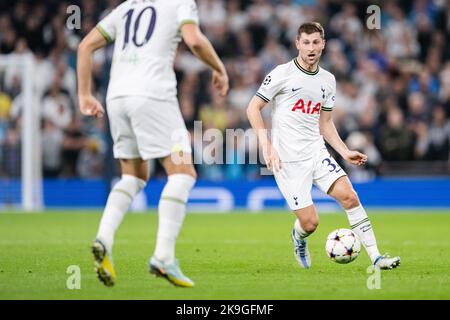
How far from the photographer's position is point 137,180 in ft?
25.0

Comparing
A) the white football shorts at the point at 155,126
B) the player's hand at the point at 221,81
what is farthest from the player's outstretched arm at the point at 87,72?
the player's hand at the point at 221,81

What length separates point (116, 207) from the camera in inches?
292

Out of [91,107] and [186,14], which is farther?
[91,107]

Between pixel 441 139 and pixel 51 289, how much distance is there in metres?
13.7

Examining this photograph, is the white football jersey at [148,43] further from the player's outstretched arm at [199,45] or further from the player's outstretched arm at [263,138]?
the player's outstretched arm at [263,138]

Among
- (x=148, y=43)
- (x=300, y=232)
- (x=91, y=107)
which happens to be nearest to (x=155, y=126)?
(x=91, y=107)

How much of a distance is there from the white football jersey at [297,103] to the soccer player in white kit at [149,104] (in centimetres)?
177

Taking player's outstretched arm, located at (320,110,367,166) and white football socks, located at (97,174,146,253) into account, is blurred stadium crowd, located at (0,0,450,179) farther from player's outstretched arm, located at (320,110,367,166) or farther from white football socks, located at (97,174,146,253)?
white football socks, located at (97,174,146,253)

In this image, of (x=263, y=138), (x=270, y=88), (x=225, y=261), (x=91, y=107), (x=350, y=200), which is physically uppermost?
(x=270, y=88)

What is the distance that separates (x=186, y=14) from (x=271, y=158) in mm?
1772

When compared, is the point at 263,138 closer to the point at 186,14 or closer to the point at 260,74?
the point at 186,14
